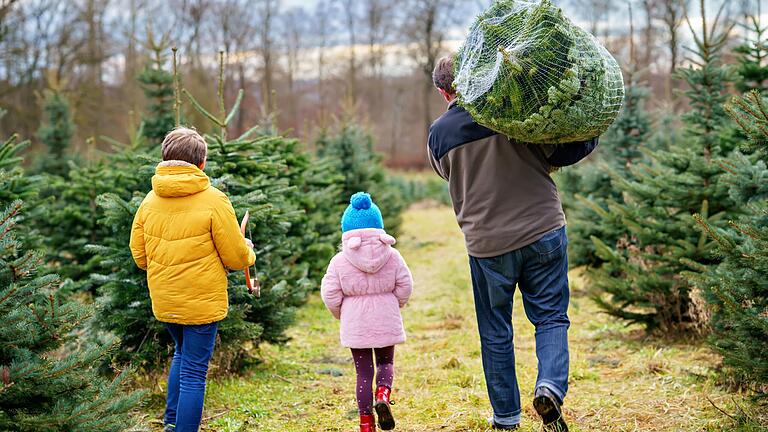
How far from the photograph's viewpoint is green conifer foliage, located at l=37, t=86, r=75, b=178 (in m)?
14.5

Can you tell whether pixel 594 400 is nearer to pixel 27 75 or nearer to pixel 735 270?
pixel 735 270

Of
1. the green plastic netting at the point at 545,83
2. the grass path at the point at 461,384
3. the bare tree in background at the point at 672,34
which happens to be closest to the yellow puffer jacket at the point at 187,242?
the grass path at the point at 461,384

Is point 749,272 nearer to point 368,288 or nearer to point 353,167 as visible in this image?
point 368,288

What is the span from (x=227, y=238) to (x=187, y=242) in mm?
197

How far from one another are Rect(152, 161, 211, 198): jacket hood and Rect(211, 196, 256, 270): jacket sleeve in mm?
144

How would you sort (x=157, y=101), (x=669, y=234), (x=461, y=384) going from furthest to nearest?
1. (x=157, y=101)
2. (x=669, y=234)
3. (x=461, y=384)

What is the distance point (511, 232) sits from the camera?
12.0 feet

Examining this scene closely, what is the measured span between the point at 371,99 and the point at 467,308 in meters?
34.4

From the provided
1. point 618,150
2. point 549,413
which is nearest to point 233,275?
point 549,413

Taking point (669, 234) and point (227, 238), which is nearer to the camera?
point (227, 238)

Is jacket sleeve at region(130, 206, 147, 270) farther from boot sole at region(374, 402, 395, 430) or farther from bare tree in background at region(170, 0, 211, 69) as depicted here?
bare tree in background at region(170, 0, 211, 69)

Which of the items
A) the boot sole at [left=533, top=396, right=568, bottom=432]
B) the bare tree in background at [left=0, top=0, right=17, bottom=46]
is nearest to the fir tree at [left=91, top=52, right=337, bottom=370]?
the boot sole at [left=533, top=396, right=568, bottom=432]

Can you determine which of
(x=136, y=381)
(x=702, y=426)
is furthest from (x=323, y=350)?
(x=702, y=426)

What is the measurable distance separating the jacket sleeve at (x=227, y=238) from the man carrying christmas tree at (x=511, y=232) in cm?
116
